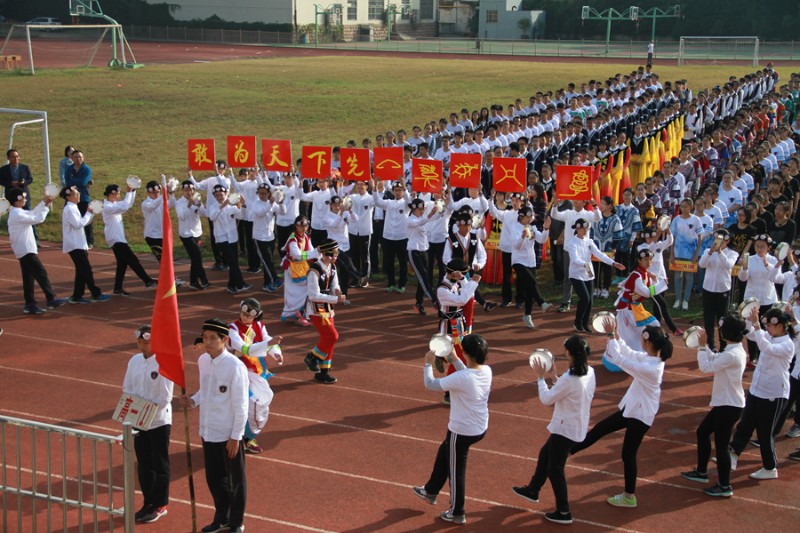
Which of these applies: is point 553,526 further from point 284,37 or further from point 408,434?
point 284,37

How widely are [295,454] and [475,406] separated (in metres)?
2.61

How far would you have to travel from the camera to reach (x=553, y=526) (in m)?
8.77

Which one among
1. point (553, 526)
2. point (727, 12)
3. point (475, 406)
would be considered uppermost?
point (727, 12)

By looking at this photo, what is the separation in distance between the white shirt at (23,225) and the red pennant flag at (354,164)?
482cm

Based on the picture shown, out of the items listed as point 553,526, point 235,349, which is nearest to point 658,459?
point 553,526

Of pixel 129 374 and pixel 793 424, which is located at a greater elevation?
pixel 129 374

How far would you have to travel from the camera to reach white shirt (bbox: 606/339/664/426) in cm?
877

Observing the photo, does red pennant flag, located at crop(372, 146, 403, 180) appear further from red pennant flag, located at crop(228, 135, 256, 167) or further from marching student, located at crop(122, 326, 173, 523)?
marching student, located at crop(122, 326, 173, 523)

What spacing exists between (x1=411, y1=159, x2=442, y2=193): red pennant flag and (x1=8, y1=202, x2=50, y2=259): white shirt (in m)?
5.78

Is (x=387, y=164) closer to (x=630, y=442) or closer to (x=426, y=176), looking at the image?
(x=426, y=176)

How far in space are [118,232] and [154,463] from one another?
25.9 ft

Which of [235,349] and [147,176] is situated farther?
[147,176]

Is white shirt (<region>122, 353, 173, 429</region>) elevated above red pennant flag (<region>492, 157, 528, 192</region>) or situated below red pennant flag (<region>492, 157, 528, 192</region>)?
below

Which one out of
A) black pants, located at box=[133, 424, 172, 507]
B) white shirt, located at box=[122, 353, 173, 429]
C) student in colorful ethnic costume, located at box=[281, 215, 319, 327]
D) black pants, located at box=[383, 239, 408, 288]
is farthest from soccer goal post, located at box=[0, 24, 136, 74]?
black pants, located at box=[133, 424, 172, 507]
